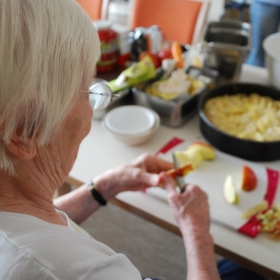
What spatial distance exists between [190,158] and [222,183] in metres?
0.12

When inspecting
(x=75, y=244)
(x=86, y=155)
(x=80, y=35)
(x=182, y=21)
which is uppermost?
(x=80, y=35)

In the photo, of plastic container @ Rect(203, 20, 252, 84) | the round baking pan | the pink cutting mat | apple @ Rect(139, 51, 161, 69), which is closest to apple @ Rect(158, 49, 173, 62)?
apple @ Rect(139, 51, 161, 69)

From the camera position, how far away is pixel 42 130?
20.0 inches

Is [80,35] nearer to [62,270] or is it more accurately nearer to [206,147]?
[62,270]

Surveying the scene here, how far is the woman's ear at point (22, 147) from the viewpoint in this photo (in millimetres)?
487

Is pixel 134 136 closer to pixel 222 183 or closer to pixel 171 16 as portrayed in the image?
pixel 222 183

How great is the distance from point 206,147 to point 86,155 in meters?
0.39

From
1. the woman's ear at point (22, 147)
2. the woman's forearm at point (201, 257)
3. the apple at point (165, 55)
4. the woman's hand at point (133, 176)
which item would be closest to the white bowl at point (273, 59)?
the apple at point (165, 55)

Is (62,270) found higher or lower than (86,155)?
higher

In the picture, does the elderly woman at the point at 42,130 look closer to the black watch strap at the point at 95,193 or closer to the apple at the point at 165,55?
the black watch strap at the point at 95,193

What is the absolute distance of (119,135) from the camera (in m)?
1.04

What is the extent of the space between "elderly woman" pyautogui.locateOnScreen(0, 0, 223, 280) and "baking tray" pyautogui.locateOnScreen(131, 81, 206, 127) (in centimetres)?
56

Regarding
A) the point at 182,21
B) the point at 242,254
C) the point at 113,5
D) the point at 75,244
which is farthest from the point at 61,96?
the point at 113,5

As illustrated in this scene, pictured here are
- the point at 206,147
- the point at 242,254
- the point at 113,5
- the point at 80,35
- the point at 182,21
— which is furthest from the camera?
the point at 113,5
